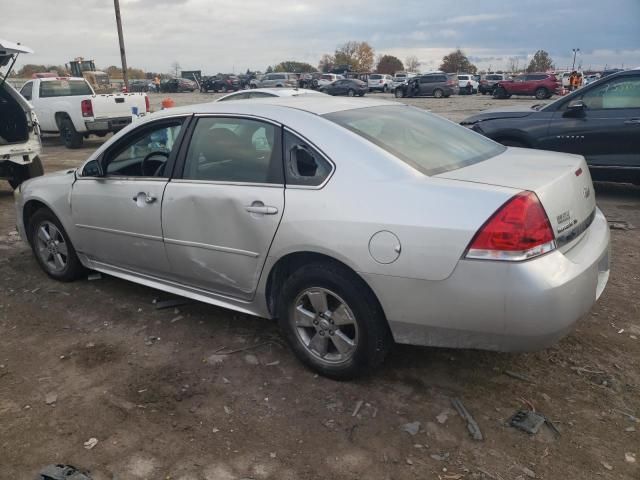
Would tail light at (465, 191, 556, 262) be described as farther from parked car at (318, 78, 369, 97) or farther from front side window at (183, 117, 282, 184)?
parked car at (318, 78, 369, 97)

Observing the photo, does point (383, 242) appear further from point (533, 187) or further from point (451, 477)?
point (451, 477)

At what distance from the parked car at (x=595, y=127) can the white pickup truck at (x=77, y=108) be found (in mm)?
9203

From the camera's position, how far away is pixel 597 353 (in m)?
3.42

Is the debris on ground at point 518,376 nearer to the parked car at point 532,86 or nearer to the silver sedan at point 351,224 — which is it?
the silver sedan at point 351,224

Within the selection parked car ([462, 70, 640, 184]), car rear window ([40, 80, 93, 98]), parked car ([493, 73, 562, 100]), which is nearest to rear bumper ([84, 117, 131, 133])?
car rear window ([40, 80, 93, 98])

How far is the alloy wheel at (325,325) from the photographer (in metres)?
3.05

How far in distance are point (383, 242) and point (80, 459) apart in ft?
5.87

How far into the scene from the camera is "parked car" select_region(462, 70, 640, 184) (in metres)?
6.84

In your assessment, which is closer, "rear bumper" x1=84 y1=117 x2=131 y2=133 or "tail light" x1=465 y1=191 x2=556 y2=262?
"tail light" x1=465 y1=191 x2=556 y2=262

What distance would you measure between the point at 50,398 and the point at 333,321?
1.67 meters

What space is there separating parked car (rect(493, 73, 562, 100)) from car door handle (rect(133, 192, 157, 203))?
33.1m

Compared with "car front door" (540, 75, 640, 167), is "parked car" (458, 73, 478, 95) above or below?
above

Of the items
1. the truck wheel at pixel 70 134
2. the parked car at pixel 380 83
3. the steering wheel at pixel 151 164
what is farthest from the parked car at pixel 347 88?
the steering wheel at pixel 151 164

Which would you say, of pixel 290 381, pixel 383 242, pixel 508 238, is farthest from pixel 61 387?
pixel 508 238
